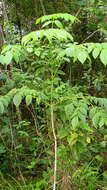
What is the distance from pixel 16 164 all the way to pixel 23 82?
0.93 metres

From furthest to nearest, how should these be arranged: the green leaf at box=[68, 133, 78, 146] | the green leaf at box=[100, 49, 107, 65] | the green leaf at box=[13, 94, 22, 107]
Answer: the green leaf at box=[68, 133, 78, 146], the green leaf at box=[13, 94, 22, 107], the green leaf at box=[100, 49, 107, 65]

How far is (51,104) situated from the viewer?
5.72 ft

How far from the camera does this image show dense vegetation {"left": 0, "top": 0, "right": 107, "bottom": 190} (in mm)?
1602

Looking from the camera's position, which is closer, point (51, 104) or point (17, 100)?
point (17, 100)

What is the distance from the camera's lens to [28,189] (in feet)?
7.43

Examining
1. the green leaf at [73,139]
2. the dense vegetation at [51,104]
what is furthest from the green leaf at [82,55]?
the green leaf at [73,139]

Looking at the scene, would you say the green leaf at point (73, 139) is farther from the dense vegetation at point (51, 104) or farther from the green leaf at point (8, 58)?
the green leaf at point (8, 58)

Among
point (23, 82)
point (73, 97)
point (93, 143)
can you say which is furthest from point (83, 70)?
point (73, 97)

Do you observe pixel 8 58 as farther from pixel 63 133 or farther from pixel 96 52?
pixel 63 133

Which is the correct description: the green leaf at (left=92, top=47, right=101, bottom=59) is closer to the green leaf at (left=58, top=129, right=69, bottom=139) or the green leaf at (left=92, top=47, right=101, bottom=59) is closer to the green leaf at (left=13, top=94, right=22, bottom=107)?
the green leaf at (left=13, top=94, right=22, bottom=107)

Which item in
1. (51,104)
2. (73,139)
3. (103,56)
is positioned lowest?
(73,139)

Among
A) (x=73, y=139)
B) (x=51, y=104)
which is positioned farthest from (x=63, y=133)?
(x=51, y=104)

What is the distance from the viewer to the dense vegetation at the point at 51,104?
160 cm

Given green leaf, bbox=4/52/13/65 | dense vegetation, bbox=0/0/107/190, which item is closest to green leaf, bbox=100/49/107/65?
dense vegetation, bbox=0/0/107/190
